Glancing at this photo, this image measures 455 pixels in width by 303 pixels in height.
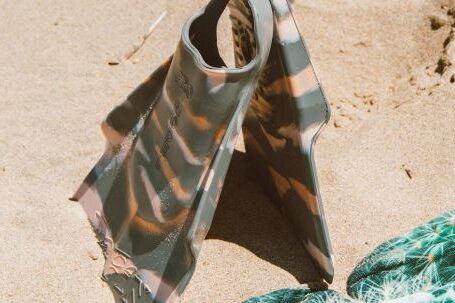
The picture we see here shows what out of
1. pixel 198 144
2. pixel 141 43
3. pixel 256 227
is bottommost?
pixel 256 227

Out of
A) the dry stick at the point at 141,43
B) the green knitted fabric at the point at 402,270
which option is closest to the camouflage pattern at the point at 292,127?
the green knitted fabric at the point at 402,270

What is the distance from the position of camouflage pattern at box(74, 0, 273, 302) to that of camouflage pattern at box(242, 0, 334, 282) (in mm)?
73

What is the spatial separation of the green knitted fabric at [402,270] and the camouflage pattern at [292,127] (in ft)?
0.38

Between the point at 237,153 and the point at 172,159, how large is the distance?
1.96 ft

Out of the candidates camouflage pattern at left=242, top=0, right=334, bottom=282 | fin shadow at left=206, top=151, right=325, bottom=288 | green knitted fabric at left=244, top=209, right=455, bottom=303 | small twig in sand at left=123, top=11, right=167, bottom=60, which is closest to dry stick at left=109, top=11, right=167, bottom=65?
small twig in sand at left=123, top=11, right=167, bottom=60

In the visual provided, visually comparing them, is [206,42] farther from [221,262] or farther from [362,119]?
[362,119]

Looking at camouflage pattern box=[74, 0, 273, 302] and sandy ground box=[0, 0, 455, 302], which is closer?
camouflage pattern box=[74, 0, 273, 302]

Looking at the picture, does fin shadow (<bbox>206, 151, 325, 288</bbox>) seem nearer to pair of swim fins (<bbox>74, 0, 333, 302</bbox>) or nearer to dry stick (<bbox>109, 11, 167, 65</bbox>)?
pair of swim fins (<bbox>74, 0, 333, 302</bbox>)

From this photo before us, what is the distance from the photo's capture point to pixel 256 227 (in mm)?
2404

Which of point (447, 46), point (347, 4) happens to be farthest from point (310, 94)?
point (347, 4)

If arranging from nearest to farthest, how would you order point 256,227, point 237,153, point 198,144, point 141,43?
point 198,144, point 256,227, point 237,153, point 141,43

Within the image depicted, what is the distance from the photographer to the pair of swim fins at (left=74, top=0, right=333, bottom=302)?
1.95m

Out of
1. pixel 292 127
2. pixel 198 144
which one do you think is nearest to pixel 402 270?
pixel 292 127

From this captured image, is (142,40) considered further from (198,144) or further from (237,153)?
(198,144)
